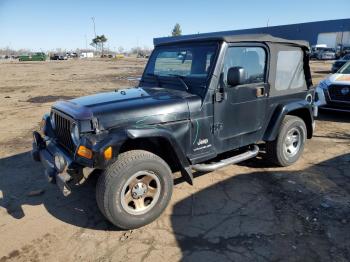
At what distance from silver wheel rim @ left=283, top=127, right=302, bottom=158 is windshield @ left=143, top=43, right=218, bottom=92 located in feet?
6.58

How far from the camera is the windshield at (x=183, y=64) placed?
4074 millimetres

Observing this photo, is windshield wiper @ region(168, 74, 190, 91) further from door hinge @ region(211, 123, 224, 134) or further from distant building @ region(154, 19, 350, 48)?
distant building @ region(154, 19, 350, 48)

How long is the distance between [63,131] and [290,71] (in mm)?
3541

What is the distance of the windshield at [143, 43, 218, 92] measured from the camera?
4.07 m

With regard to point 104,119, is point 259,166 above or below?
below

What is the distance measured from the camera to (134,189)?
11.7 ft

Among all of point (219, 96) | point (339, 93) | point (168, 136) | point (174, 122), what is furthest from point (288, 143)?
point (339, 93)

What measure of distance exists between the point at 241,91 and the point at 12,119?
7343mm

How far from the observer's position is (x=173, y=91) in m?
4.18

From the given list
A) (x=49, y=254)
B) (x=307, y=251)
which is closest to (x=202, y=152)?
(x=307, y=251)

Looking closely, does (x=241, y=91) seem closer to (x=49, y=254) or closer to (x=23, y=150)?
(x=49, y=254)

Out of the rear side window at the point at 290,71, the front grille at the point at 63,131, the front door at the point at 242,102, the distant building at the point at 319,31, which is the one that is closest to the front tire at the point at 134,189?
the front grille at the point at 63,131

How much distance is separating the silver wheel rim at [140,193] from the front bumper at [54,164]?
0.55 m

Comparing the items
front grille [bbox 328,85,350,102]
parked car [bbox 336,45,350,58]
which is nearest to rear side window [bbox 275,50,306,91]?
front grille [bbox 328,85,350,102]
